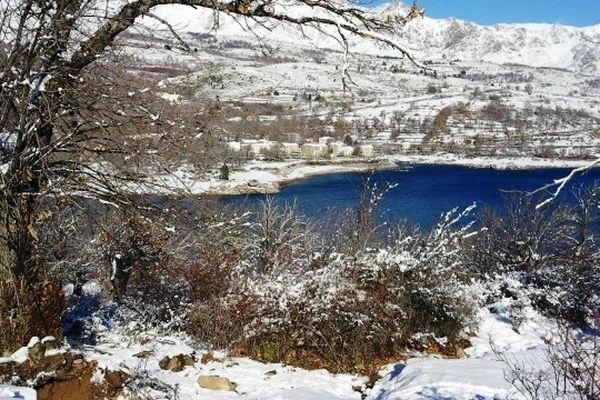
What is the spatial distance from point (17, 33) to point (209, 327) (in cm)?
533

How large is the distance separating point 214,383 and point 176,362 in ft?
2.16

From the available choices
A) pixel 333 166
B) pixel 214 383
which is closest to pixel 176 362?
pixel 214 383

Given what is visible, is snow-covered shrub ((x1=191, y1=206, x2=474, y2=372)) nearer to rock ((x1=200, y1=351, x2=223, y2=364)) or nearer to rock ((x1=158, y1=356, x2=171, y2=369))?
rock ((x1=200, y1=351, x2=223, y2=364))

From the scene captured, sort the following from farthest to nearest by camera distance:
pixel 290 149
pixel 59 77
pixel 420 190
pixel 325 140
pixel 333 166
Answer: pixel 325 140, pixel 290 149, pixel 333 166, pixel 420 190, pixel 59 77

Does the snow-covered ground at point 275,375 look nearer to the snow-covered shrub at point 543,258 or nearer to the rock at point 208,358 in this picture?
the rock at point 208,358

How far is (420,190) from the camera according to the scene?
55.4m

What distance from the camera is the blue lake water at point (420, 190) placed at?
41.6 meters

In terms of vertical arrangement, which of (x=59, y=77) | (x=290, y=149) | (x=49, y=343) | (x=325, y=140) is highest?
(x=59, y=77)

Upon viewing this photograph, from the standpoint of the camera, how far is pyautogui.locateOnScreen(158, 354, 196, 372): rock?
294 inches

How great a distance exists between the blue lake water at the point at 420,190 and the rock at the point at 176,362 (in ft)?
77.3

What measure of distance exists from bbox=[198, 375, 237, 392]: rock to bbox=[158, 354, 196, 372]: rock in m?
0.44

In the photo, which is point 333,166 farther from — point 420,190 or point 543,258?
point 543,258

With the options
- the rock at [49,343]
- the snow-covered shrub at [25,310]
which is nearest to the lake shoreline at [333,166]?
the snow-covered shrub at [25,310]

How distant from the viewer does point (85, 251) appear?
48.6 ft
